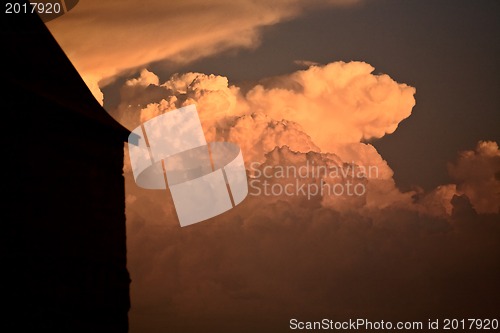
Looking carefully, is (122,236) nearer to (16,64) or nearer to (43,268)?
(43,268)

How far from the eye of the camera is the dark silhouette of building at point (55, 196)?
25.9 ft

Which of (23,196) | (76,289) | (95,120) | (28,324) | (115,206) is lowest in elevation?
(28,324)

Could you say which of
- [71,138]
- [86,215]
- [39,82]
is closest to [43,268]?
[86,215]

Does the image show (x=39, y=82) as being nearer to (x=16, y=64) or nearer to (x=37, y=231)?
(x=16, y=64)

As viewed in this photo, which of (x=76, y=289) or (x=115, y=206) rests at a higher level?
(x=115, y=206)

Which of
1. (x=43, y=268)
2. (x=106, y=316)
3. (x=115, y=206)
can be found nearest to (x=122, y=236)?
(x=115, y=206)

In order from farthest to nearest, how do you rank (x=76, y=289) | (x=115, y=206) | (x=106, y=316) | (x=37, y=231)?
(x=115, y=206) → (x=106, y=316) → (x=76, y=289) → (x=37, y=231)

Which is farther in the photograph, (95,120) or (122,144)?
(122,144)

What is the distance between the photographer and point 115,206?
10.2 meters

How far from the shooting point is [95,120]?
9.70 meters

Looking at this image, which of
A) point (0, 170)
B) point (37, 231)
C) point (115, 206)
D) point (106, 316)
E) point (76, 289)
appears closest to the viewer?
point (0, 170)

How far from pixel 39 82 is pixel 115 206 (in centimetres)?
239

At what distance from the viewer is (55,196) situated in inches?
341

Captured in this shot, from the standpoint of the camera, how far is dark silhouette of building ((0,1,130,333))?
311 inches
